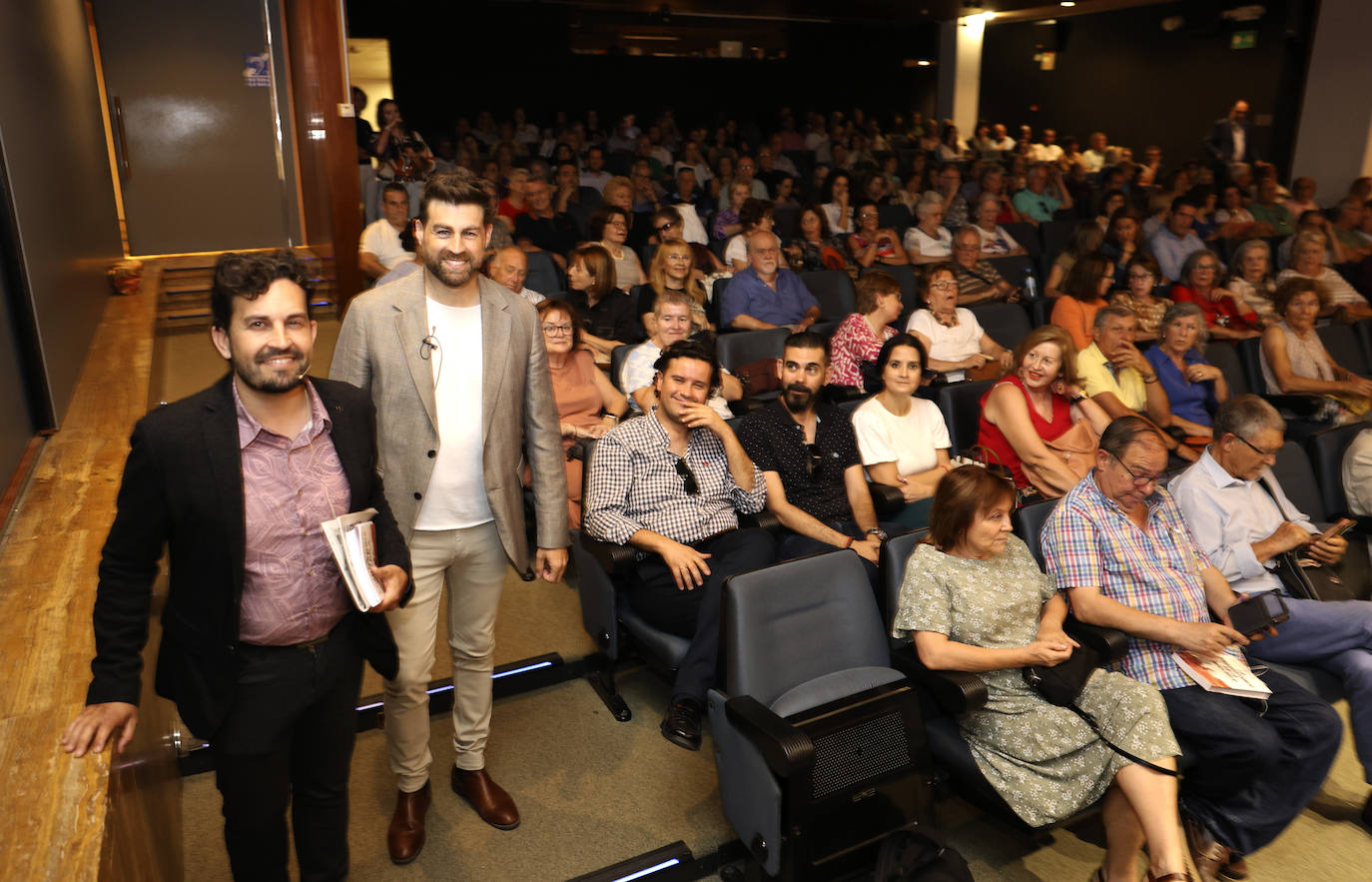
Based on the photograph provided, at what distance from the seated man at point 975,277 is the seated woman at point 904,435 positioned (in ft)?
8.71

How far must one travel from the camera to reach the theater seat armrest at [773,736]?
1907mm

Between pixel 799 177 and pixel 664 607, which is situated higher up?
pixel 799 177

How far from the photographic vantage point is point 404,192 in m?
5.78

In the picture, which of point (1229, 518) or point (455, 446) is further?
point (1229, 518)

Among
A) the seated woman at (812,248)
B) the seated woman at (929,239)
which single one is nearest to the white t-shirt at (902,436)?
the seated woman at (812,248)

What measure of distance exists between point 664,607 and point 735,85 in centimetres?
1450

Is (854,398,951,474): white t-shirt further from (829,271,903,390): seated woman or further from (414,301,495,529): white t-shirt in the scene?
(414,301,495,529): white t-shirt

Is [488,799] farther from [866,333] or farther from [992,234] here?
[992,234]

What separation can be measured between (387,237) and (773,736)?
185 inches

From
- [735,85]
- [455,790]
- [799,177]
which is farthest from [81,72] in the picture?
[735,85]

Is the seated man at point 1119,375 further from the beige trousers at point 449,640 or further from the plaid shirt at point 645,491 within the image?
Answer: the beige trousers at point 449,640

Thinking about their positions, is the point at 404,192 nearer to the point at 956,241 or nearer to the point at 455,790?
the point at 956,241

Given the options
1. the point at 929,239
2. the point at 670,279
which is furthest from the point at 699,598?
the point at 929,239

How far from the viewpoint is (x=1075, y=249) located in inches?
234
